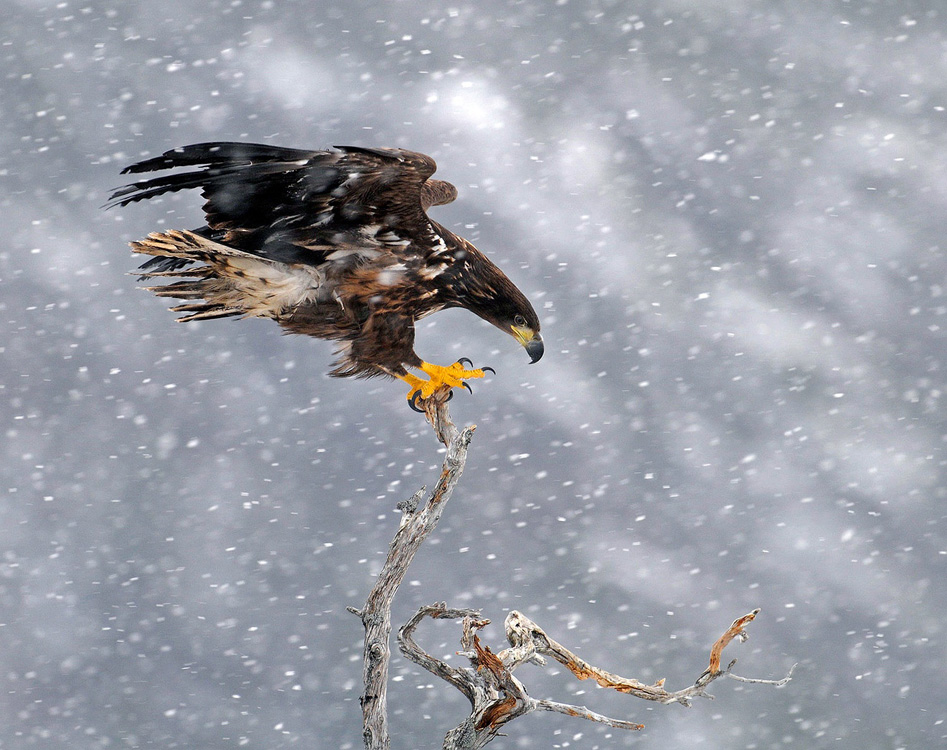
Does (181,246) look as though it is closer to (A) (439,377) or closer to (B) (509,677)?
(A) (439,377)

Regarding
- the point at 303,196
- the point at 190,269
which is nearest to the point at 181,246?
the point at 190,269

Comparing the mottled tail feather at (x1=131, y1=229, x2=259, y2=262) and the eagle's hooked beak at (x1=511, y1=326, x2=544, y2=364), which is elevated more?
the mottled tail feather at (x1=131, y1=229, x2=259, y2=262)

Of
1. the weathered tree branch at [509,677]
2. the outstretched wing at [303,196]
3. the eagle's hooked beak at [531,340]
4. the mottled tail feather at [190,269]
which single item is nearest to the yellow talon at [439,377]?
the eagle's hooked beak at [531,340]

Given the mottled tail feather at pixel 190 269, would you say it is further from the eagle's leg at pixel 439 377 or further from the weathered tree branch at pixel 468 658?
the weathered tree branch at pixel 468 658

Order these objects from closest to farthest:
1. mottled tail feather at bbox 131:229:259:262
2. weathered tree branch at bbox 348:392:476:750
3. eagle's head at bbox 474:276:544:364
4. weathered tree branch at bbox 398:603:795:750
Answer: mottled tail feather at bbox 131:229:259:262 < weathered tree branch at bbox 398:603:795:750 < weathered tree branch at bbox 348:392:476:750 < eagle's head at bbox 474:276:544:364

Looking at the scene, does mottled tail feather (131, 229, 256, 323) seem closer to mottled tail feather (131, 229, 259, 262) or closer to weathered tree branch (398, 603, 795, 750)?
mottled tail feather (131, 229, 259, 262)

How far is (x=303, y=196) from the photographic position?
4145mm

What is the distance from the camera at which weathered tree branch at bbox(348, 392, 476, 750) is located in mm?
4289

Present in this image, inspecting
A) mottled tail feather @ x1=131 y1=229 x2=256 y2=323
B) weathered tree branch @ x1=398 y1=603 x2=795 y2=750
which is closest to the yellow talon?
mottled tail feather @ x1=131 y1=229 x2=256 y2=323

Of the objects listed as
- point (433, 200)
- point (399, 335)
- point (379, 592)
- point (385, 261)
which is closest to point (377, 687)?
point (379, 592)

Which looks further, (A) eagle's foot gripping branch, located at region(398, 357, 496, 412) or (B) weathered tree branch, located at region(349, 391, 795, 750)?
(A) eagle's foot gripping branch, located at region(398, 357, 496, 412)

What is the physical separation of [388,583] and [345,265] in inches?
57.8

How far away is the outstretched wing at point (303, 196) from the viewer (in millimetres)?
3889

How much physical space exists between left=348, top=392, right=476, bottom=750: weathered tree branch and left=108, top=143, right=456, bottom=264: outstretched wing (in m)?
0.83
